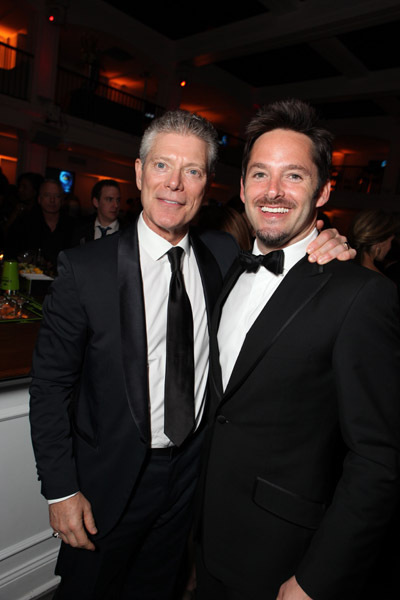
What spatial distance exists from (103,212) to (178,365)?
134 inches

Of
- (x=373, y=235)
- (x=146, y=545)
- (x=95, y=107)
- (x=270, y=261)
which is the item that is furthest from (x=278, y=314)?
(x=95, y=107)

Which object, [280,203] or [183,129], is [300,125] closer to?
[280,203]

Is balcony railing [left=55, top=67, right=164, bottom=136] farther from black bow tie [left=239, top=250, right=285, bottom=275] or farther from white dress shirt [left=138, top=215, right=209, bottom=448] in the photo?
black bow tie [left=239, top=250, right=285, bottom=275]

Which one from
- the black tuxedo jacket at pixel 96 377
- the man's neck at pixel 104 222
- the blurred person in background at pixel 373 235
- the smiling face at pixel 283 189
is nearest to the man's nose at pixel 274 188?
the smiling face at pixel 283 189

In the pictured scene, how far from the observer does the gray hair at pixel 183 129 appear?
4.80ft

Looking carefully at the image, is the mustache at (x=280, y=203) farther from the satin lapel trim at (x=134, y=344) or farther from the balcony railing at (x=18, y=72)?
the balcony railing at (x=18, y=72)

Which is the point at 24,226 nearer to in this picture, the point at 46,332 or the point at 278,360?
the point at 46,332

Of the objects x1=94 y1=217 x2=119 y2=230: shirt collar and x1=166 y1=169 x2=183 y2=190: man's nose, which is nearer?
x1=166 y1=169 x2=183 y2=190: man's nose

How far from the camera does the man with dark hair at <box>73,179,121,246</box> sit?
14.2 feet

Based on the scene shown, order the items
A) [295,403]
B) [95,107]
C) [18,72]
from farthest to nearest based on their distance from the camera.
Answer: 1. [95,107]
2. [18,72]
3. [295,403]

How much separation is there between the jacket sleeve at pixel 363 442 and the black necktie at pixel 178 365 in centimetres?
53

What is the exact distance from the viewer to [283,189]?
4.30 feet

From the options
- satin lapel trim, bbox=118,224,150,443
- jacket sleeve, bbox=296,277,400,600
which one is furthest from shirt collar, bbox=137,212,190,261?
jacket sleeve, bbox=296,277,400,600

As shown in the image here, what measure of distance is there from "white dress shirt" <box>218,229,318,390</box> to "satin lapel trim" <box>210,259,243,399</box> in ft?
0.08
